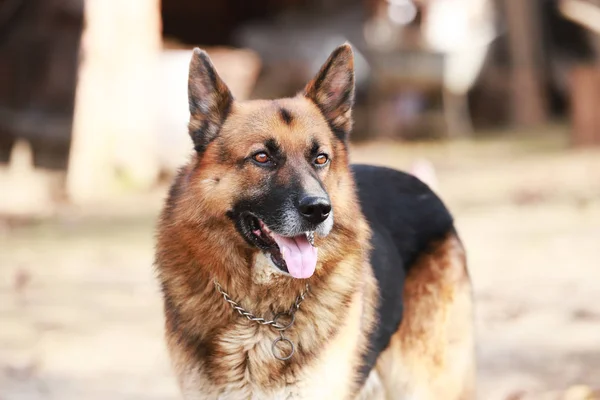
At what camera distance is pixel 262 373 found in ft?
10.7

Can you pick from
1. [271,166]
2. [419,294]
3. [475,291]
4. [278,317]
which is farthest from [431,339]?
[475,291]

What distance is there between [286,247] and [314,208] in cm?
21

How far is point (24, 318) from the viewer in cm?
609

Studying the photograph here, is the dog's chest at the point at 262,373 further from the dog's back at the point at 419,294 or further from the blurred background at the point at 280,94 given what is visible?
the blurred background at the point at 280,94

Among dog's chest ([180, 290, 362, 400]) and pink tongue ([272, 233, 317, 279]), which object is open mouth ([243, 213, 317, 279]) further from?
dog's chest ([180, 290, 362, 400])

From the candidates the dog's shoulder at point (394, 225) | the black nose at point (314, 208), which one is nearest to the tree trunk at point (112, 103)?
the dog's shoulder at point (394, 225)

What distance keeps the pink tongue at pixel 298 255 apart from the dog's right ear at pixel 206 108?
0.51 m

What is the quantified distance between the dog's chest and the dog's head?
29 centimetres

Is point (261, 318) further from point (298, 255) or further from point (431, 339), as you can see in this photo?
point (431, 339)

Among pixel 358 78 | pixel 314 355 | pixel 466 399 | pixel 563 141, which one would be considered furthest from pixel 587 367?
pixel 358 78

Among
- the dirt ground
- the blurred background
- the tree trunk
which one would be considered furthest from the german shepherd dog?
the tree trunk

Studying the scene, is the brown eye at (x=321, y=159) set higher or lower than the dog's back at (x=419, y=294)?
higher

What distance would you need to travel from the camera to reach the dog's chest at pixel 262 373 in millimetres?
3252

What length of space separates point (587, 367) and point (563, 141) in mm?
8620
